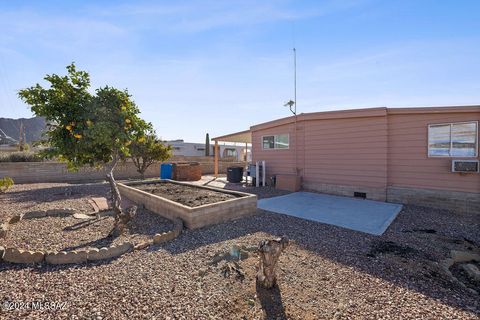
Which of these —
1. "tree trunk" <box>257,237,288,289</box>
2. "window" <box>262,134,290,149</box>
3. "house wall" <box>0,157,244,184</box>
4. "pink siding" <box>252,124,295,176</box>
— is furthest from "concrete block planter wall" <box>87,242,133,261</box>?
"window" <box>262,134,290,149</box>

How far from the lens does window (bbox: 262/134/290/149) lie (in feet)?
33.9

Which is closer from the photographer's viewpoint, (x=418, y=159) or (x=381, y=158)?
(x=418, y=159)

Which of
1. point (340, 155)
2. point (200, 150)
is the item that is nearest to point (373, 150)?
point (340, 155)

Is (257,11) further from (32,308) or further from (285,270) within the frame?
(32,308)

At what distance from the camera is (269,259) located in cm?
262

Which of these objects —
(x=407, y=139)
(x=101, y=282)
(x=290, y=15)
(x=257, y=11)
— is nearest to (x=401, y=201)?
(x=407, y=139)

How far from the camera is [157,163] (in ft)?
47.8

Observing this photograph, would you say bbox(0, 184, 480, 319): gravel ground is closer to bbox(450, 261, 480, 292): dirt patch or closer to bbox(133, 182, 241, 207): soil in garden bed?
bbox(450, 261, 480, 292): dirt patch

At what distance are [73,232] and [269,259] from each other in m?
3.93

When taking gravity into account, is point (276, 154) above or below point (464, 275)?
above

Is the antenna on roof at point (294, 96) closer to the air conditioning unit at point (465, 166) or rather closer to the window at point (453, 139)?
the window at point (453, 139)

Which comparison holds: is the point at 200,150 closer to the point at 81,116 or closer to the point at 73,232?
the point at 73,232

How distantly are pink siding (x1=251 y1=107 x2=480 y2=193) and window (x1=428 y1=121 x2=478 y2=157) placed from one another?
0.15 metres

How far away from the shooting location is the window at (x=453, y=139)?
21.0ft
